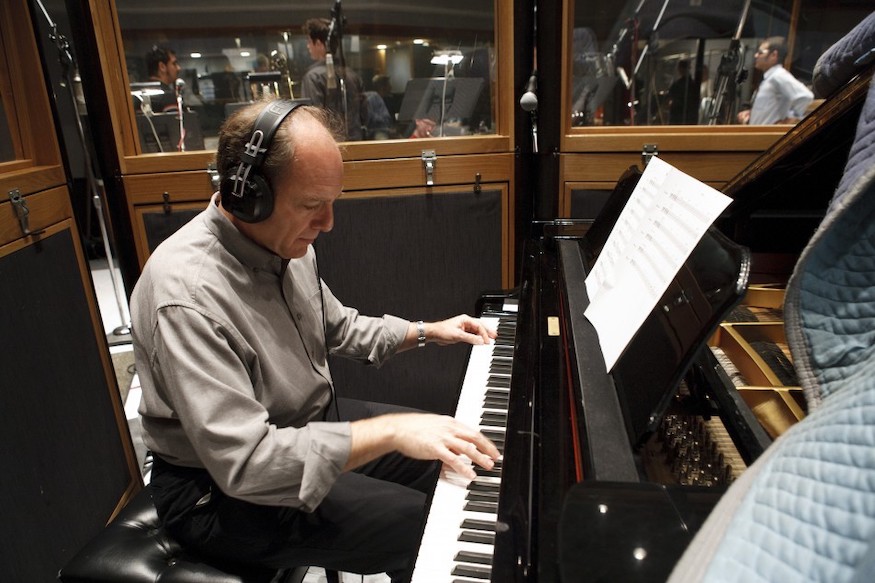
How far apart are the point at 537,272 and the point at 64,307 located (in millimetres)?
1473

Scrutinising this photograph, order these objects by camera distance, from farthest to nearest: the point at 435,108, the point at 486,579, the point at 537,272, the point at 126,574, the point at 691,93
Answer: the point at 691,93
the point at 435,108
the point at 537,272
the point at 126,574
the point at 486,579

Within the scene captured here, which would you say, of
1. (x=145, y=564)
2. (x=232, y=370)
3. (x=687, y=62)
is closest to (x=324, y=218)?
(x=232, y=370)

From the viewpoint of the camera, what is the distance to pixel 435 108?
274 centimetres

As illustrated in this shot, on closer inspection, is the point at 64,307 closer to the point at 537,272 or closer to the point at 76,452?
the point at 76,452

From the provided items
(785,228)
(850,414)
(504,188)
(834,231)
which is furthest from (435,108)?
(850,414)

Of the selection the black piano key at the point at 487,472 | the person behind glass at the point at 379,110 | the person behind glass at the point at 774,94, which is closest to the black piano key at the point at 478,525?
the black piano key at the point at 487,472

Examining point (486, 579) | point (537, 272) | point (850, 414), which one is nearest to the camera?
point (850, 414)

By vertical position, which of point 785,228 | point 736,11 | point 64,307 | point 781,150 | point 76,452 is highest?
point 736,11

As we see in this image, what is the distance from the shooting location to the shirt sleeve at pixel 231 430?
3.51ft

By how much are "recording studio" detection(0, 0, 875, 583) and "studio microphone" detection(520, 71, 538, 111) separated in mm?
15

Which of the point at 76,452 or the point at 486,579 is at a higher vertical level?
the point at 486,579

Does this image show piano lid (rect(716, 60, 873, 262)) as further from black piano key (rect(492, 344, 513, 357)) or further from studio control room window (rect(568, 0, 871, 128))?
studio control room window (rect(568, 0, 871, 128))

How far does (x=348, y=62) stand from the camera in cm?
280

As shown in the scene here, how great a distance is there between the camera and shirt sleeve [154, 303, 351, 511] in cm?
107
